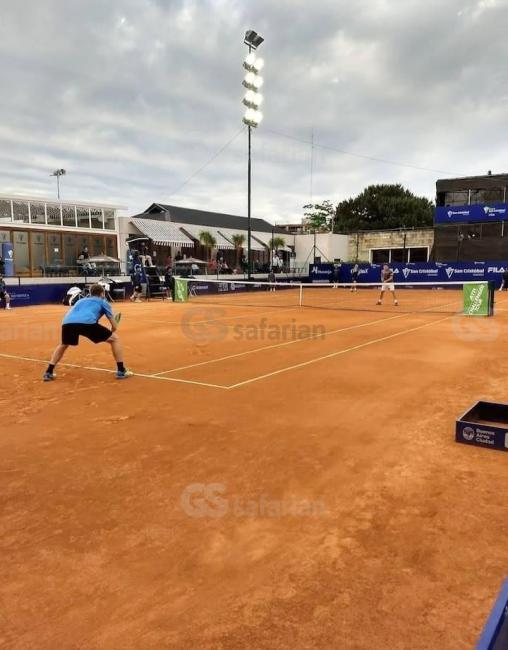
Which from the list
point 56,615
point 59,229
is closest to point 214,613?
point 56,615

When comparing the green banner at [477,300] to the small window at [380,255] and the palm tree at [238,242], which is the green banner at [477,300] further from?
the small window at [380,255]

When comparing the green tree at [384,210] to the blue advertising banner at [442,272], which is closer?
the blue advertising banner at [442,272]

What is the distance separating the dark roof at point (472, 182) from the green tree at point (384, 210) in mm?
24020

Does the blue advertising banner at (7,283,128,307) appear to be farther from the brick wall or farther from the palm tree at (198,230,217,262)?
the brick wall

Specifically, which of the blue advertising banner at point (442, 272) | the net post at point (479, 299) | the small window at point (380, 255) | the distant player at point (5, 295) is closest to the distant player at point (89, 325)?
the net post at point (479, 299)

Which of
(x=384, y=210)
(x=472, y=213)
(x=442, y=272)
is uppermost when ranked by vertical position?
(x=384, y=210)

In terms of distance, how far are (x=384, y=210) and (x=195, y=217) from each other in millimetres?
31534

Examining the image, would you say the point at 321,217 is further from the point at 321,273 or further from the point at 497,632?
the point at 497,632

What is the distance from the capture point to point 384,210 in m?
68.8

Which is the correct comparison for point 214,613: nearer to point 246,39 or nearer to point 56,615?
point 56,615

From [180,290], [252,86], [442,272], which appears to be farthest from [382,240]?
[180,290]

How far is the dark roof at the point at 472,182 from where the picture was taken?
4062 centimetres

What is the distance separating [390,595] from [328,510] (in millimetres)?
1001

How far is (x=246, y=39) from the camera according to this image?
89.0 feet
